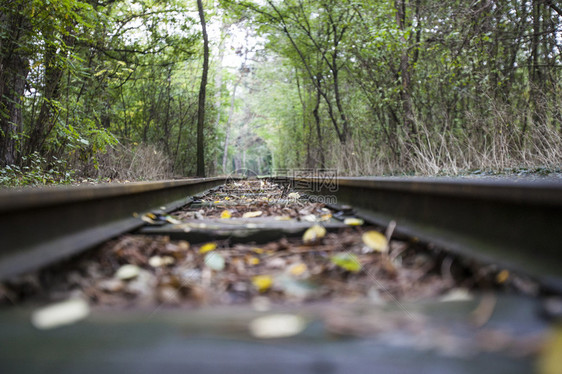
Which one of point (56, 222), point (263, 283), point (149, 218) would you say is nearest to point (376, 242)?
point (263, 283)

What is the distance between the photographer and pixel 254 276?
147 cm

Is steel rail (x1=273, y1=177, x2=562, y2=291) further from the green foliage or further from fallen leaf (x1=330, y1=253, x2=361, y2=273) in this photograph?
the green foliage

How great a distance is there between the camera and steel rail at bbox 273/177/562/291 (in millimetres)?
1275

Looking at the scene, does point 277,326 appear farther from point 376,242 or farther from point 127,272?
point 376,242

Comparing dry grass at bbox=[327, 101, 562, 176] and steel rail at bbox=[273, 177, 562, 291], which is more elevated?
dry grass at bbox=[327, 101, 562, 176]

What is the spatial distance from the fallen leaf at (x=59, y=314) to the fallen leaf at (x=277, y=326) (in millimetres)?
500

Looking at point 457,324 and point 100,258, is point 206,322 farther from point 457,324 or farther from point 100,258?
point 100,258

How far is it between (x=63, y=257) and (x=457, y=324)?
4.78 feet

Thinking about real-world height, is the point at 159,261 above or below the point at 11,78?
below

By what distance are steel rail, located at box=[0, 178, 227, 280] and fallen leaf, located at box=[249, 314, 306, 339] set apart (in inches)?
35.8

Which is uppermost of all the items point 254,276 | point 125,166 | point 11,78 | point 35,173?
point 11,78

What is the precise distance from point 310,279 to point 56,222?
3.99 feet

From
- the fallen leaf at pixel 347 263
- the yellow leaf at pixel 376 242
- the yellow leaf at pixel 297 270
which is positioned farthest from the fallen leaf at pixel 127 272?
the yellow leaf at pixel 376 242

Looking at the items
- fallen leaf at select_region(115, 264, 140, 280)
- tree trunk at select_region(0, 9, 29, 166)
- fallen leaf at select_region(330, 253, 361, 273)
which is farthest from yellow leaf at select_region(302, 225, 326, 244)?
tree trunk at select_region(0, 9, 29, 166)
